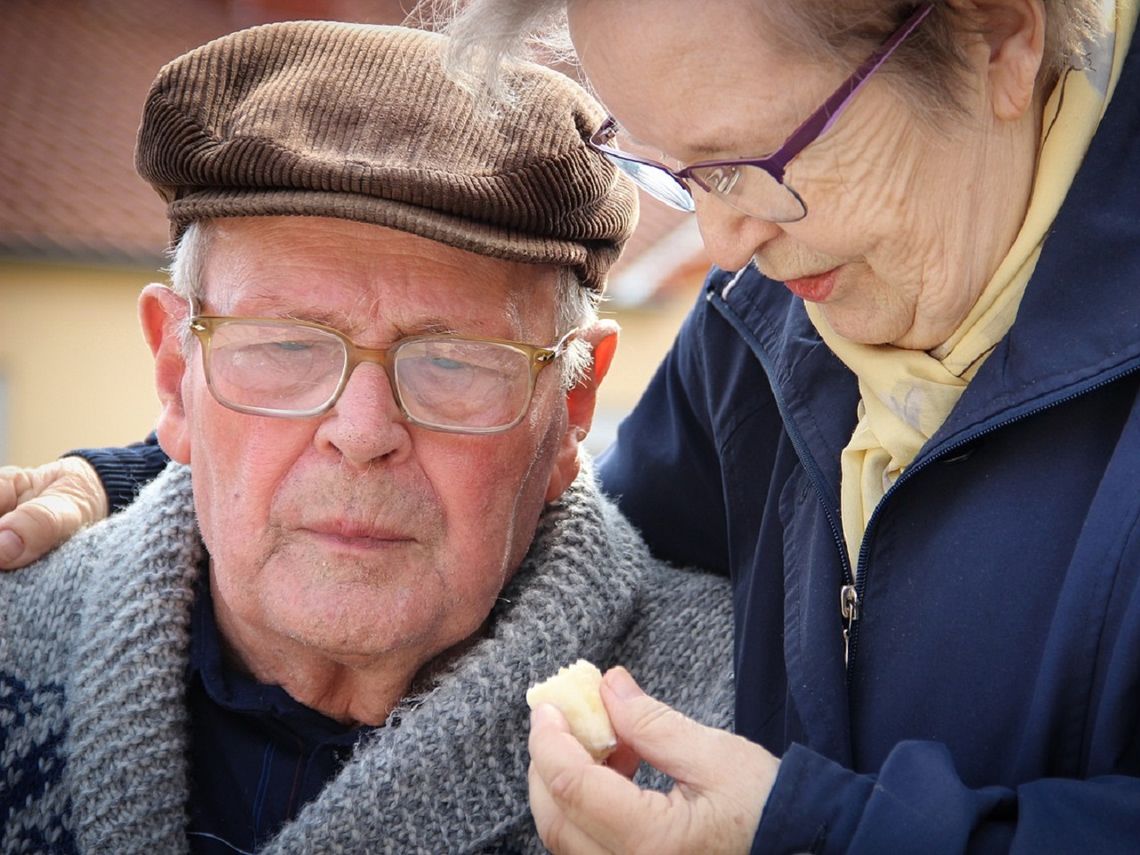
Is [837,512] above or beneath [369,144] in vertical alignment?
beneath

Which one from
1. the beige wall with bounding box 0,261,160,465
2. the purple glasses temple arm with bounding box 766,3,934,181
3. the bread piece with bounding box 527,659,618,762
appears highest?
the purple glasses temple arm with bounding box 766,3,934,181

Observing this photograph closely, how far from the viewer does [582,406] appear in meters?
2.67

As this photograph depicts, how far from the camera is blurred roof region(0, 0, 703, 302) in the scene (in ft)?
35.8

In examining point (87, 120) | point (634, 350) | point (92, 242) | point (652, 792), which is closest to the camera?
point (652, 792)

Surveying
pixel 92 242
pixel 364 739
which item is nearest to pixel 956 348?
pixel 364 739

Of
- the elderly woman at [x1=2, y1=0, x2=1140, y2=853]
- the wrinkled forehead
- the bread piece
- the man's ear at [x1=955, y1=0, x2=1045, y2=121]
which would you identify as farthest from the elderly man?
the man's ear at [x1=955, y1=0, x2=1045, y2=121]

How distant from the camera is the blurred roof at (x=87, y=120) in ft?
35.8

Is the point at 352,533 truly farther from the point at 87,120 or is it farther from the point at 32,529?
the point at 87,120

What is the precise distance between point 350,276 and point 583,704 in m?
0.89

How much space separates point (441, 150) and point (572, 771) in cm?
112

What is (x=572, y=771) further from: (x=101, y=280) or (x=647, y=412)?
(x=101, y=280)

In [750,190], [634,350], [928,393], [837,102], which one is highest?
[837,102]

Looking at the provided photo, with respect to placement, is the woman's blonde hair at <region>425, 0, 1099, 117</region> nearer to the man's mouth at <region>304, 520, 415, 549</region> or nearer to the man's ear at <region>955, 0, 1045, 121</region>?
the man's ear at <region>955, 0, 1045, 121</region>

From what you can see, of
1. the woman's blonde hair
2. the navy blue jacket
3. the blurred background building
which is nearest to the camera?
the navy blue jacket
